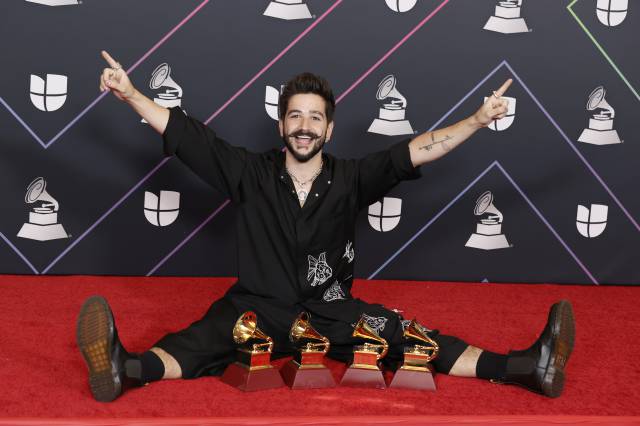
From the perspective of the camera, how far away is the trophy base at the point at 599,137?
10.8 feet

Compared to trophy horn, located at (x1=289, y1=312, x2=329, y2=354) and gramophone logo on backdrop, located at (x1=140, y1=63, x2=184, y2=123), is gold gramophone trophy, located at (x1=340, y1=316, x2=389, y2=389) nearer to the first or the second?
trophy horn, located at (x1=289, y1=312, x2=329, y2=354)

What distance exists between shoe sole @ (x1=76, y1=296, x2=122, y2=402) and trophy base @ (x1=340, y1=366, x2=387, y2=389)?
60 cm

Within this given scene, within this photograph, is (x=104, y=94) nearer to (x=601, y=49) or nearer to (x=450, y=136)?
(x=450, y=136)

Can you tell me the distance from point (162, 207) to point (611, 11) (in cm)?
199

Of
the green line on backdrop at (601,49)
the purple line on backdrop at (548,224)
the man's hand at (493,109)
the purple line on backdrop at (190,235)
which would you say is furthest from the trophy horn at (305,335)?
the green line on backdrop at (601,49)

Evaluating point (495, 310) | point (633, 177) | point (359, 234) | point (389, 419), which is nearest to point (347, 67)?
point (359, 234)

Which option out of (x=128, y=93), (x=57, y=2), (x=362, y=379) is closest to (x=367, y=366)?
(x=362, y=379)

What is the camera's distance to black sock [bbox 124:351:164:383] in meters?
1.99

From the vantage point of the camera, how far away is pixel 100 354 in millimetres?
1929

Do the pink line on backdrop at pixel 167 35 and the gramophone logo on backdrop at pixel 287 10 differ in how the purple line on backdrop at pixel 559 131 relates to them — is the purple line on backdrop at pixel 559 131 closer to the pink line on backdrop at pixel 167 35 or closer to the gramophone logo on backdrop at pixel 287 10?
the gramophone logo on backdrop at pixel 287 10

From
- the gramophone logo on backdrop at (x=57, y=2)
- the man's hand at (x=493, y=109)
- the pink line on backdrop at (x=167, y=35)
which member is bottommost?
Result: the man's hand at (x=493, y=109)

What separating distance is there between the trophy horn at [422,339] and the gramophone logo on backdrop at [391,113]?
115cm

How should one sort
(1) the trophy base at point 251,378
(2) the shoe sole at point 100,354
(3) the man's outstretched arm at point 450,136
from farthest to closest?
(3) the man's outstretched arm at point 450,136
(1) the trophy base at point 251,378
(2) the shoe sole at point 100,354

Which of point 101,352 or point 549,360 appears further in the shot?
point 549,360
